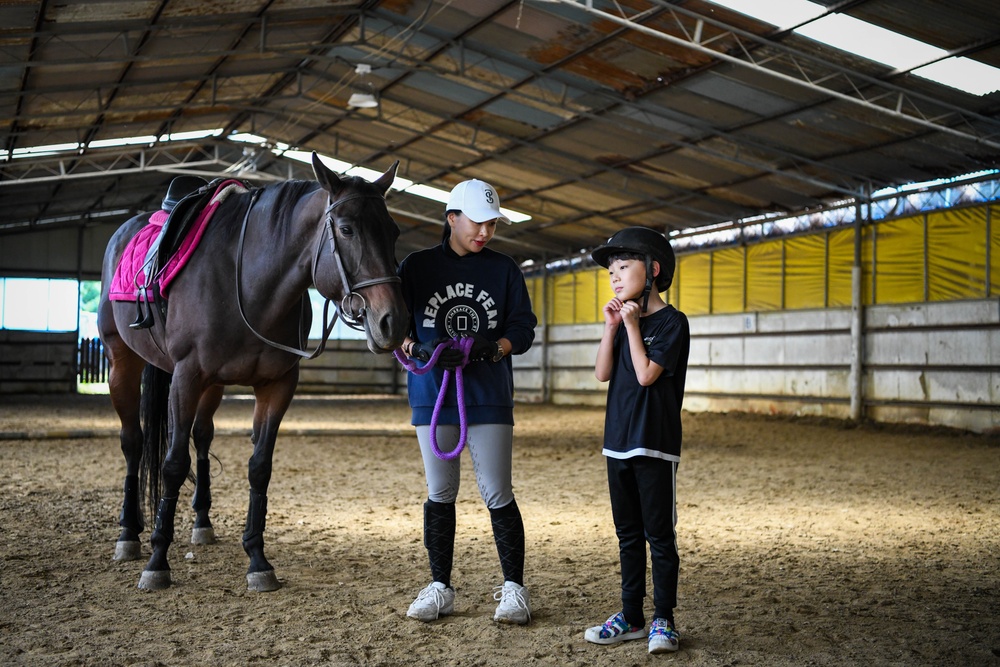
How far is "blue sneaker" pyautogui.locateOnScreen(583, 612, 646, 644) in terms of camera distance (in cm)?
294

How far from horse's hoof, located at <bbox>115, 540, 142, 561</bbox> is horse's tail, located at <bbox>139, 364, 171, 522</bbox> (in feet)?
1.34

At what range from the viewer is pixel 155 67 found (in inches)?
496

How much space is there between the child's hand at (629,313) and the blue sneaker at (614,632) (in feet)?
3.25

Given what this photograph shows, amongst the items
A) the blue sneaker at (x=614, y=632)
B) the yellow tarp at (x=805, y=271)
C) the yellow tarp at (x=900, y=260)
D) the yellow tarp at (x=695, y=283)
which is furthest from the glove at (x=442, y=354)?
the yellow tarp at (x=695, y=283)

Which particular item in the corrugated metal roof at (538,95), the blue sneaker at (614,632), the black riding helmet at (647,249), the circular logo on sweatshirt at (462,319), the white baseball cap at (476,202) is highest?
the corrugated metal roof at (538,95)

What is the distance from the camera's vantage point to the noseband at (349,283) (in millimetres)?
3270

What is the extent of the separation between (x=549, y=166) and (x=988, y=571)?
42.6 feet

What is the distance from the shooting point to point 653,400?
296cm

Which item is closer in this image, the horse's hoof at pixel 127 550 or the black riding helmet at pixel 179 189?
the horse's hoof at pixel 127 550

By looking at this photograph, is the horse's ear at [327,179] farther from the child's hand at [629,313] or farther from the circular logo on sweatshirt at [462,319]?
the child's hand at [629,313]

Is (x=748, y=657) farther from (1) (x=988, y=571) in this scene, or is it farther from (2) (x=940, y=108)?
(2) (x=940, y=108)

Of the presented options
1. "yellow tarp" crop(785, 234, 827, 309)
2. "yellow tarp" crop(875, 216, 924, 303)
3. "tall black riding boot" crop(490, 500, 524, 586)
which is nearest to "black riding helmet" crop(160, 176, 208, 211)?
"tall black riding boot" crop(490, 500, 524, 586)

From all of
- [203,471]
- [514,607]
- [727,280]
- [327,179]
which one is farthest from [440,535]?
[727,280]

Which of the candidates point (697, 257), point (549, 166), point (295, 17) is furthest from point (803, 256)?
point (295, 17)
